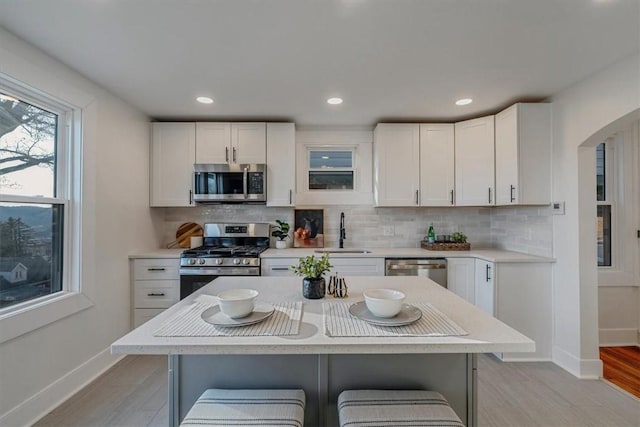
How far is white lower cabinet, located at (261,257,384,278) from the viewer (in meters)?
2.97

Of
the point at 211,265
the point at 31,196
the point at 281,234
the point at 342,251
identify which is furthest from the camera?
the point at 281,234

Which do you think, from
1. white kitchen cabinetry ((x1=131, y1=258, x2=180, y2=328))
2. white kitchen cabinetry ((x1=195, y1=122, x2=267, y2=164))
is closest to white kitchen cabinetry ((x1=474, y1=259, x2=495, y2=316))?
white kitchen cabinetry ((x1=195, y1=122, x2=267, y2=164))

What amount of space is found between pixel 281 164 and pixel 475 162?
2060 millimetres

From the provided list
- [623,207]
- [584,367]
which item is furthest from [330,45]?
[623,207]

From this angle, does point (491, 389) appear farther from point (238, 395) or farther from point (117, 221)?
point (117, 221)

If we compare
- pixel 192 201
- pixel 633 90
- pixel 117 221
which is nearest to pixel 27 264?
pixel 117 221

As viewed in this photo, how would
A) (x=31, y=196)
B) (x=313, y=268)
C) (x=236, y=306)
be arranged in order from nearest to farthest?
(x=236, y=306) → (x=313, y=268) → (x=31, y=196)

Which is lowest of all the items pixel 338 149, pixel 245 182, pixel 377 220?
pixel 377 220

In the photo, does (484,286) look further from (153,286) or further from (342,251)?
(153,286)

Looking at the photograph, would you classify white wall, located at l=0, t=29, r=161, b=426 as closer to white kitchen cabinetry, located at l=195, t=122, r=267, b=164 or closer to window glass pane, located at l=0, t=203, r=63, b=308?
window glass pane, located at l=0, t=203, r=63, b=308

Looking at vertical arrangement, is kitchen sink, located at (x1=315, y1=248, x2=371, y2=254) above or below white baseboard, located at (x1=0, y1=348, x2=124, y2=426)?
above

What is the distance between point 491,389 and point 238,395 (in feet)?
6.60

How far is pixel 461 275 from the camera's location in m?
2.97

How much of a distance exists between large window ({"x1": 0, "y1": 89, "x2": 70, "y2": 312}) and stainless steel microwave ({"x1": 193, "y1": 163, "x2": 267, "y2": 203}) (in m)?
1.17
